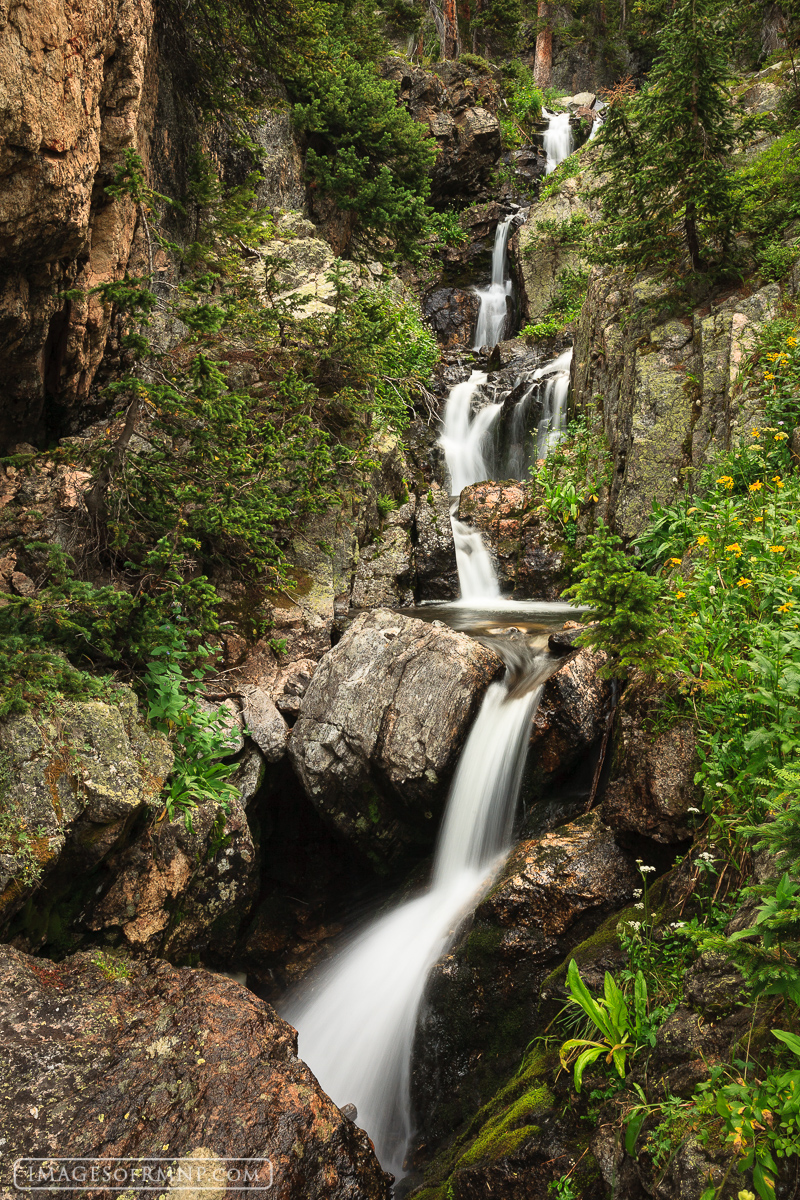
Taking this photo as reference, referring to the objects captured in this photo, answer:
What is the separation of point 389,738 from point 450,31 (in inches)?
1087

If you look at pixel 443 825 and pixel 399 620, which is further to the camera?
pixel 399 620

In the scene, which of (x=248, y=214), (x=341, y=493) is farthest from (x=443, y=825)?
(x=248, y=214)

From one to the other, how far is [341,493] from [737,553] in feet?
17.5

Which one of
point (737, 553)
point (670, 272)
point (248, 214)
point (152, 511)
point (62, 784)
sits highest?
point (248, 214)

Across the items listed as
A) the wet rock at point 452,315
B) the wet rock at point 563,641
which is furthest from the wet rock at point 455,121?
the wet rock at point 563,641

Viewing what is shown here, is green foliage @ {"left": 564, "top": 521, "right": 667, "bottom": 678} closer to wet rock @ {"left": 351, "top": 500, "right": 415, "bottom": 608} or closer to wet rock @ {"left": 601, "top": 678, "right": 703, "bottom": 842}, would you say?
wet rock @ {"left": 601, "top": 678, "right": 703, "bottom": 842}

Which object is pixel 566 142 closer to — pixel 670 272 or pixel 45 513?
pixel 670 272

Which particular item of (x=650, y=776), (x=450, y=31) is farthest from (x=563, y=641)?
(x=450, y=31)

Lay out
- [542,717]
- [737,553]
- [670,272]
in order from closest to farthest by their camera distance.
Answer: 1. [737,553]
2. [542,717]
3. [670,272]

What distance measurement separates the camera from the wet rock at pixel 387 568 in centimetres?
905

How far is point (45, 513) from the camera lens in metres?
5.45

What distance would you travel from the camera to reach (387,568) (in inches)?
369

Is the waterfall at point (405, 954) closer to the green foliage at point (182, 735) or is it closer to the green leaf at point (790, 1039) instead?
the green foliage at point (182, 735)

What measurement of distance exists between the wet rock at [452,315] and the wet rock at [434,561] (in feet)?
→ 28.9
